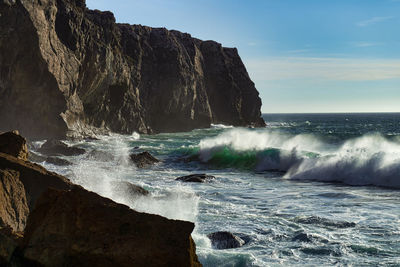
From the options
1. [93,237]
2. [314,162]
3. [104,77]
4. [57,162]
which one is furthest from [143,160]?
[104,77]

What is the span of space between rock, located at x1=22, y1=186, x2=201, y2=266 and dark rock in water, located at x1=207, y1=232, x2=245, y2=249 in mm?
3882

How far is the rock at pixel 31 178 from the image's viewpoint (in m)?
7.06

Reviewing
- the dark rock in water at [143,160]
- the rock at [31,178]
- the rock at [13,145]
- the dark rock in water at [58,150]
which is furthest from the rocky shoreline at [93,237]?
the dark rock in water at [58,150]

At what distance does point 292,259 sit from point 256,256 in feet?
1.99

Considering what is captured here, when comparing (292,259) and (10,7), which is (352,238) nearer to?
(292,259)

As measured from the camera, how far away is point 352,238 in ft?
28.9

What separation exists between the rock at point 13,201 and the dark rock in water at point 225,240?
3392 millimetres

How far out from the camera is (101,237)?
424 cm

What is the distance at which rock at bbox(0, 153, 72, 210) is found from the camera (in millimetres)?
7064

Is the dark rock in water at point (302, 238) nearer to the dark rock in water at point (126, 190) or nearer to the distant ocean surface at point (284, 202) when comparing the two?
the distant ocean surface at point (284, 202)

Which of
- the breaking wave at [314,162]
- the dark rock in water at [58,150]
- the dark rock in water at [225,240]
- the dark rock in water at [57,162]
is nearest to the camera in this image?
the dark rock in water at [225,240]

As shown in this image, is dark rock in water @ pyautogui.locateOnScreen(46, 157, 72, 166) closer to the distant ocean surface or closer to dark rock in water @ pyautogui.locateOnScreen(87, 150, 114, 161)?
the distant ocean surface

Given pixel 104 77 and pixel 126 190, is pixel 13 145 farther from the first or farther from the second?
pixel 104 77

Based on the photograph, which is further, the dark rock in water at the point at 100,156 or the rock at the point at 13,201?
the dark rock in water at the point at 100,156
